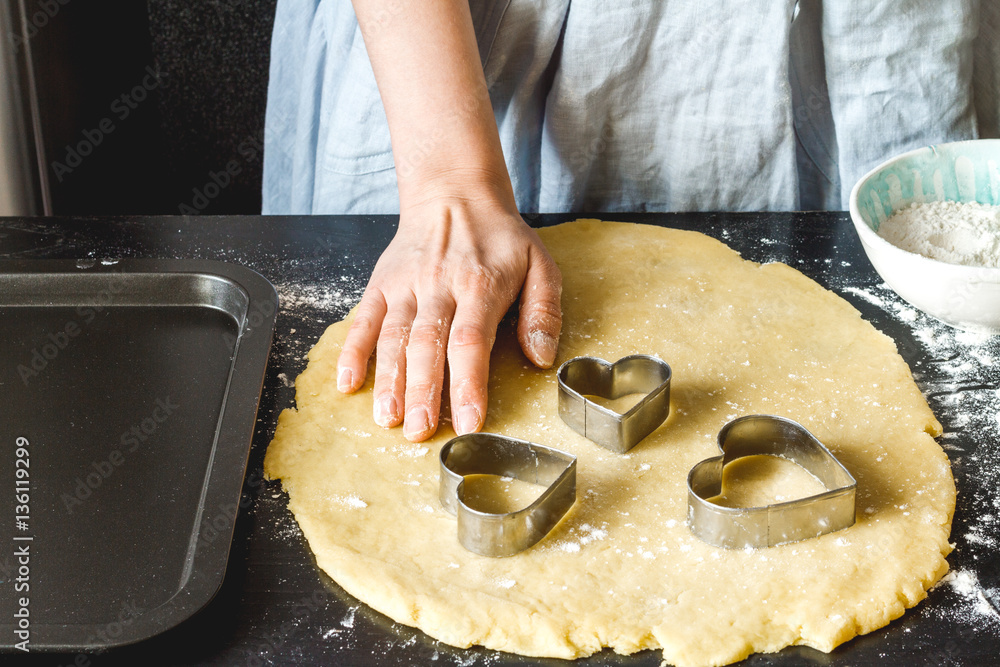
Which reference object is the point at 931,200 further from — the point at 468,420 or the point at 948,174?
the point at 468,420

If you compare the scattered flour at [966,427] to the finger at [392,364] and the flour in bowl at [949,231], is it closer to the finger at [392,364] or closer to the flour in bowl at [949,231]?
the flour in bowl at [949,231]

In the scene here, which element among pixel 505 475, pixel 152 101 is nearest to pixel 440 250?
pixel 505 475

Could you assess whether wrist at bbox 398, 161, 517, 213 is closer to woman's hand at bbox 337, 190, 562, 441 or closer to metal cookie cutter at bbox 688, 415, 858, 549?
woman's hand at bbox 337, 190, 562, 441

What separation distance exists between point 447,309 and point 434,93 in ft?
1.11

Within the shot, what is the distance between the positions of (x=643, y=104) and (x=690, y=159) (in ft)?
0.40

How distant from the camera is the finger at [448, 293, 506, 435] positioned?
0.95 m

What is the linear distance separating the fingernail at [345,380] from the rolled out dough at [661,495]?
1cm

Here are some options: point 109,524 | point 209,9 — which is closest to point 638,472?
point 109,524

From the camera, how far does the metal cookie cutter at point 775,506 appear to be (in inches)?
30.5

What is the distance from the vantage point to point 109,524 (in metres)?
0.86

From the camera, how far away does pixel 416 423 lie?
3.09 ft

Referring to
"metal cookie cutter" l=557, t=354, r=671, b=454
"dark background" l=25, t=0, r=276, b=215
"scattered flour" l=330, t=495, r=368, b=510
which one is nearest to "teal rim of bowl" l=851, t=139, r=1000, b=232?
"metal cookie cutter" l=557, t=354, r=671, b=454

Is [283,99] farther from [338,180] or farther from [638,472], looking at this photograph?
[638,472]

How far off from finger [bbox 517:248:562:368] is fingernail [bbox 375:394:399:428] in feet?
0.61
